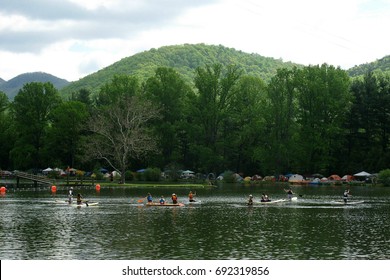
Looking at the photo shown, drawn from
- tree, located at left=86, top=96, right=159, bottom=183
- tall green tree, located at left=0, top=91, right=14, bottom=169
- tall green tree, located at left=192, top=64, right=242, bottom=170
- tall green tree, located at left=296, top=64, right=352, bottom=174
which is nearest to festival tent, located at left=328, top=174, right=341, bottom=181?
tall green tree, located at left=296, top=64, right=352, bottom=174

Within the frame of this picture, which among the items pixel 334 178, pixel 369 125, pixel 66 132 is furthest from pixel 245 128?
pixel 66 132

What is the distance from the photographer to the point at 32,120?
13162 centimetres

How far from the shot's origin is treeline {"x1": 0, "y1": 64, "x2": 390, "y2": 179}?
4459 inches

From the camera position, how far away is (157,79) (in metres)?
132

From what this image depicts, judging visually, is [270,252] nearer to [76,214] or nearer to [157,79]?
[76,214]

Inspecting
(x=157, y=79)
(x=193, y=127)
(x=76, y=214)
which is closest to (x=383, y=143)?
(x=193, y=127)

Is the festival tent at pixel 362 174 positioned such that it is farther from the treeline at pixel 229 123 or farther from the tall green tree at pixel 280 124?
the tall green tree at pixel 280 124

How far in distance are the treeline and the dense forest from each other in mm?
210

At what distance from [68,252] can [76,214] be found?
20689 millimetres

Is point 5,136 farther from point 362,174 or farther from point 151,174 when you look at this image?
point 362,174

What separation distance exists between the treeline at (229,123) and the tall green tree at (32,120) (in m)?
0.23

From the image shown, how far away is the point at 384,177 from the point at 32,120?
76.7 meters

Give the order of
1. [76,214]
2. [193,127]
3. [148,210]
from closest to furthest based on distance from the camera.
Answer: [76,214], [148,210], [193,127]

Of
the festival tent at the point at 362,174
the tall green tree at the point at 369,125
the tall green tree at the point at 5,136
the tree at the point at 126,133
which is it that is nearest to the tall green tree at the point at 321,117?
the tall green tree at the point at 369,125
